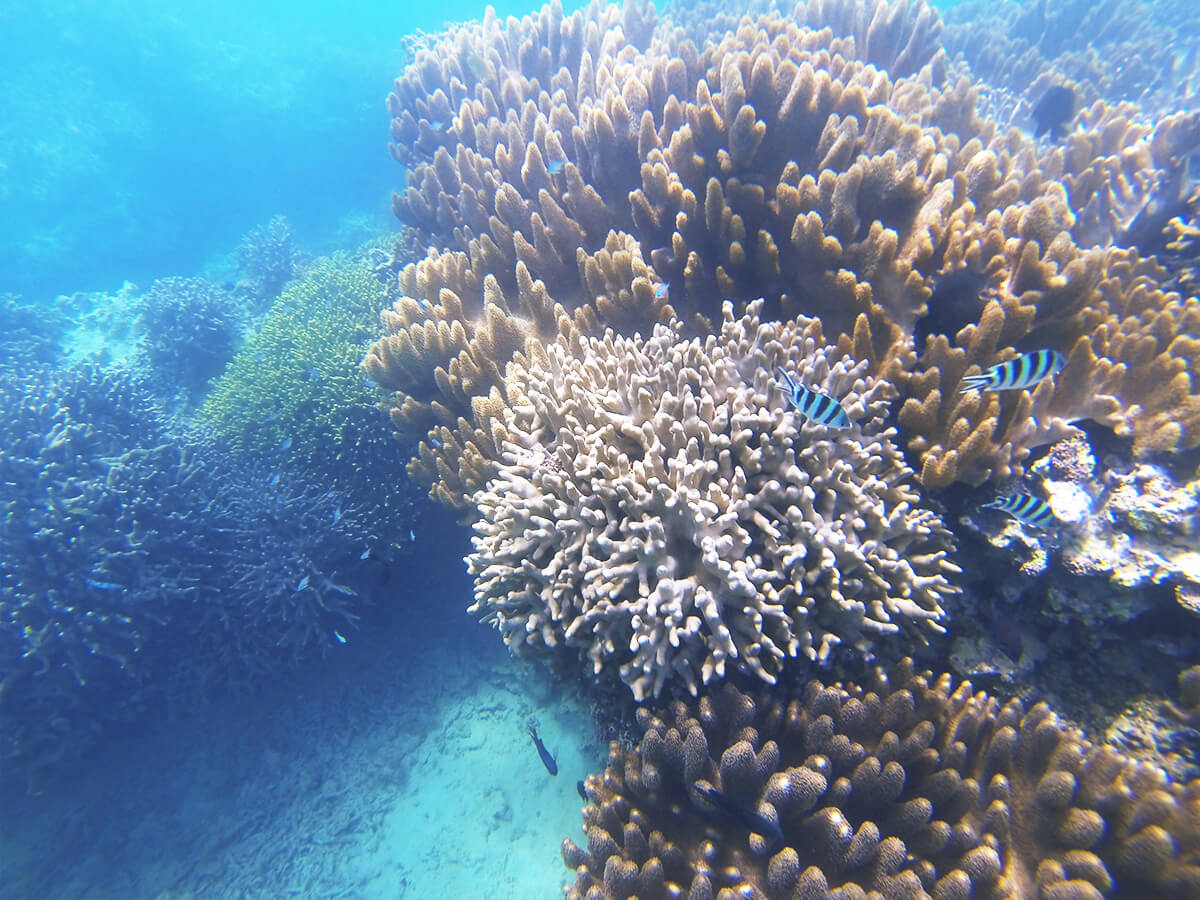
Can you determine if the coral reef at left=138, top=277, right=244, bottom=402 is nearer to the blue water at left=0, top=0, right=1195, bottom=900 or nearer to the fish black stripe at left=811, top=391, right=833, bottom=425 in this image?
the blue water at left=0, top=0, right=1195, bottom=900

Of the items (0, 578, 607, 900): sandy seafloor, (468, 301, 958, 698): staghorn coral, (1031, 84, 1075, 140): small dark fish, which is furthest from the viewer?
(1031, 84, 1075, 140): small dark fish

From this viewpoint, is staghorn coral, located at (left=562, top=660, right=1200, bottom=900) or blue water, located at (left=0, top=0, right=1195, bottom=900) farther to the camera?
blue water, located at (left=0, top=0, right=1195, bottom=900)

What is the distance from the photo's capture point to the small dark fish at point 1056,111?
23.2ft

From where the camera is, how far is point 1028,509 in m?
2.54

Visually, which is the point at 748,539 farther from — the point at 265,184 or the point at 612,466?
the point at 265,184

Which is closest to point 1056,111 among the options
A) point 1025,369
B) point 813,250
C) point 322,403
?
point 813,250

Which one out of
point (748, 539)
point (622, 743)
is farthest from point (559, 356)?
point (622, 743)

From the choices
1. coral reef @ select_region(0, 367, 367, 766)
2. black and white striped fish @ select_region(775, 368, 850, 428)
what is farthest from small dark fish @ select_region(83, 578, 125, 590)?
black and white striped fish @ select_region(775, 368, 850, 428)

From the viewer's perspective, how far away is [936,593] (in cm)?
272

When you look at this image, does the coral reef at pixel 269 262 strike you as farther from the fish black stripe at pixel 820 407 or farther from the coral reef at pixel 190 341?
the fish black stripe at pixel 820 407

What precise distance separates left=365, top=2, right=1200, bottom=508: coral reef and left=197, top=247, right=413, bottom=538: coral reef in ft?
3.99

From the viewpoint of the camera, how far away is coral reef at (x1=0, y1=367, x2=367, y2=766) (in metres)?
5.57

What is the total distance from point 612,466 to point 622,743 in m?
1.62

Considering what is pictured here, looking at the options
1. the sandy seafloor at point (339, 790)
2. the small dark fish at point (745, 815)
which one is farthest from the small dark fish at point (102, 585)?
the small dark fish at point (745, 815)
